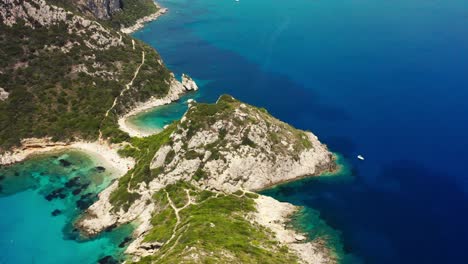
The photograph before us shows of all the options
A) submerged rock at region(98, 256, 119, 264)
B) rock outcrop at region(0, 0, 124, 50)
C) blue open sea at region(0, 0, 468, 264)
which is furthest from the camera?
rock outcrop at region(0, 0, 124, 50)

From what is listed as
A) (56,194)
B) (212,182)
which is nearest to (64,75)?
(56,194)

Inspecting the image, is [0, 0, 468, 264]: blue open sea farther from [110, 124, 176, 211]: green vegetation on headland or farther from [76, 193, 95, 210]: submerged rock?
[110, 124, 176, 211]: green vegetation on headland

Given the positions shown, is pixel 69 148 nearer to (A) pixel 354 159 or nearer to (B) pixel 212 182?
(B) pixel 212 182

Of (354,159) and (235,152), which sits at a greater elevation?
(354,159)

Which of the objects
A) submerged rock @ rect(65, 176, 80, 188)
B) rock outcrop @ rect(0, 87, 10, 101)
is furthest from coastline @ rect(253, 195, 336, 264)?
rock outcrop @ rect(0, 87, 10, 101)

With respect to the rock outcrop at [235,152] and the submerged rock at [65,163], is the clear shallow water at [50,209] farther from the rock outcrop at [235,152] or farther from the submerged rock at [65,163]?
the rock outcrop at [235,152]

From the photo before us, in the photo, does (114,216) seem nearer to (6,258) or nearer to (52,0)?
(6,258)

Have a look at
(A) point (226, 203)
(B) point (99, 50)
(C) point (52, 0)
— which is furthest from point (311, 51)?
(A) point (226, 203)

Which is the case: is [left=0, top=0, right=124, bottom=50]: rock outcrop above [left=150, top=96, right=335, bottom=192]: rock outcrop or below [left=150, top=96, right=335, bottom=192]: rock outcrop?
above
